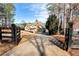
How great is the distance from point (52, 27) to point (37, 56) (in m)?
0.36

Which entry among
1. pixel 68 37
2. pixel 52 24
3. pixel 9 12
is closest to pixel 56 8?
pixel 52 24

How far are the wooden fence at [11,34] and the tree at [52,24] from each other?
34 centimetres

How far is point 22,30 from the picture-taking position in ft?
4.82

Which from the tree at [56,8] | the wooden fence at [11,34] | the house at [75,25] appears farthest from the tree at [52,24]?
the wooden fence at [11,34]

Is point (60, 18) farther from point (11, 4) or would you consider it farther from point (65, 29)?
point (11, 4)

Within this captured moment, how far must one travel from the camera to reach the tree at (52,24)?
1.42 meters

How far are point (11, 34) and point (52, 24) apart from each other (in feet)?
1.53

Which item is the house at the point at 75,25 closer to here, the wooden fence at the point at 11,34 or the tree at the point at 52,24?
the tree at the point at 52,24

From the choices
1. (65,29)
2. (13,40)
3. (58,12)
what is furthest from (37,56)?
(58,12)

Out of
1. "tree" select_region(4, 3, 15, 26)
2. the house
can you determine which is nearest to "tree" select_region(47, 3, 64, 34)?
the house

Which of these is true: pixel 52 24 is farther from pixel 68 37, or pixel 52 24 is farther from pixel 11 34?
pixel 11 34

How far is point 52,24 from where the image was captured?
1.42 metres

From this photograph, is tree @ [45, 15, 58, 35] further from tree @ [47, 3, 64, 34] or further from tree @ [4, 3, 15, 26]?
tree @ [4, 3, 15, 26]

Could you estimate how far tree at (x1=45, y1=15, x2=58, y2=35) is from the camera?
4.66ft
